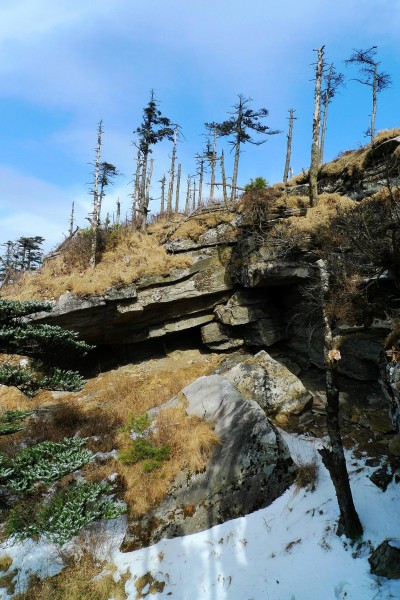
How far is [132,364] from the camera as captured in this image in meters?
17.5

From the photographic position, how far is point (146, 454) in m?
8.82

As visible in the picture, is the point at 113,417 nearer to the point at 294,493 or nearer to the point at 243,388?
the point at 243,388

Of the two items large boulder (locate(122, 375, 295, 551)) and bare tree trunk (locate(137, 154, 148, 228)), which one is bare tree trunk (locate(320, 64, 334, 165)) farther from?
large boulder (locate(122, 375, 295, 551))

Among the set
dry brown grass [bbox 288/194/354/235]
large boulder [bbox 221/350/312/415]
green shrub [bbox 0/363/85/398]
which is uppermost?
dry brown grass [bbox 288/194/354/235]

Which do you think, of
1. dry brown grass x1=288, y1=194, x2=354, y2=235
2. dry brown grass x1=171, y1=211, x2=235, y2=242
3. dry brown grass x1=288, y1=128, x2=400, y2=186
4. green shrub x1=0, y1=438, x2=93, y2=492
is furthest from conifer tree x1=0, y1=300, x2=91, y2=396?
dry brown grass x1=288, y1=128, x2=400, y2=186

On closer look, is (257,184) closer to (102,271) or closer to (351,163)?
(351,163)

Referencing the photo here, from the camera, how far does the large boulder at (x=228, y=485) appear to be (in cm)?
721

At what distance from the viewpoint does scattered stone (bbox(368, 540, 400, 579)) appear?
490cm

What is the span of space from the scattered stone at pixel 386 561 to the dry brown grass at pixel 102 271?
509 inches

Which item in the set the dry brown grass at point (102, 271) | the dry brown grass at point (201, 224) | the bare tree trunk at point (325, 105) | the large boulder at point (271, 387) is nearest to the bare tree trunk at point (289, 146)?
the bare tree trunk at point (325, 105)

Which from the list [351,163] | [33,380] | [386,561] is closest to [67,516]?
[33,380]

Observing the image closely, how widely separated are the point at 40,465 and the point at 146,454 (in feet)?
12.8

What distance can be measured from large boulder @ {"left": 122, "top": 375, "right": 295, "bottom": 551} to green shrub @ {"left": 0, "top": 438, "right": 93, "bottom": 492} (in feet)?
10.1

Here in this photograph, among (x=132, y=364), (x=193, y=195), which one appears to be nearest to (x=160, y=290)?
(x=132, y=364)
